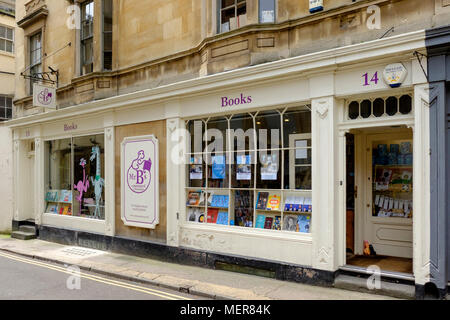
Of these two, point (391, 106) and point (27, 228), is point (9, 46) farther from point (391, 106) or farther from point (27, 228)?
point (391, 106)

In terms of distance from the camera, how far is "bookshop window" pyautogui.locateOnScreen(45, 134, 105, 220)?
11.1m

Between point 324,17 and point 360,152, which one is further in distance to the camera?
point 360,152

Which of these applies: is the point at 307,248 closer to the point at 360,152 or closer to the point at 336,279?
the point at 336,279

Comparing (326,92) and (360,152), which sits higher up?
(326,92)

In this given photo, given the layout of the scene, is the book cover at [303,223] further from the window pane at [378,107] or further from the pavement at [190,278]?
the window pane at [378,107]

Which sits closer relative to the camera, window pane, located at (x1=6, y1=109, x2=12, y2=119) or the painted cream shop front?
the painted cream shop front

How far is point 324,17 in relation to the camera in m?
6.71

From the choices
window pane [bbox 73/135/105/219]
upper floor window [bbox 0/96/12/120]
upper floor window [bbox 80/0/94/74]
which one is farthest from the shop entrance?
upper floor window [bbox 0/96/12/120]

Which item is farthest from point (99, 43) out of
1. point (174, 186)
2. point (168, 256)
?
point (168, 256)

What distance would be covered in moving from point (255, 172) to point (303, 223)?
4.71 ft

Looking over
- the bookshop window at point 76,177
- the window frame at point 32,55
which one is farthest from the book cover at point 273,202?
the window frame at point 32,55

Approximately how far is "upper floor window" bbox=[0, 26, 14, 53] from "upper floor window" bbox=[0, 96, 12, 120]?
2.31 meters

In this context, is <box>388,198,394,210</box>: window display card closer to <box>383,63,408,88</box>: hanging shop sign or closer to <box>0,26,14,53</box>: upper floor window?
<box>383,63,408,88</box>: hanging shop sign

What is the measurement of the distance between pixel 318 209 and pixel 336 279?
1.21 meters
